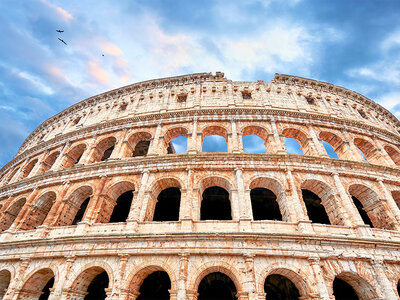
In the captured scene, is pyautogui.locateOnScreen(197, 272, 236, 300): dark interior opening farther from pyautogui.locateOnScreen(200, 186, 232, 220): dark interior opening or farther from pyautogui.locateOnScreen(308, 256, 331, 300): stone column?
pyautogui.locateOnScreen(308, 256, 331, 300): stone column

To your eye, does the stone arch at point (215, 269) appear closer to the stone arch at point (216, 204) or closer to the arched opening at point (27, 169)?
the stone arch at point (216, 204)

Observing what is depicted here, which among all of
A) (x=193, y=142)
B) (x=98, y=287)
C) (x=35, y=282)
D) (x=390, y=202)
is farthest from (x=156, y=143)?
(x=390, y=202)

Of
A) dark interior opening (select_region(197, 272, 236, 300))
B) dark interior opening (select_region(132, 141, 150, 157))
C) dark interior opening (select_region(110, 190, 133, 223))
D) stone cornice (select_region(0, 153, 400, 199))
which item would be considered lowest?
dark interior opening (select_region(197, 272, 236, 300))

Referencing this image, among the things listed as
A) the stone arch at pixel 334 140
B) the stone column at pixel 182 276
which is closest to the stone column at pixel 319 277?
the stone column at pixel 182 276

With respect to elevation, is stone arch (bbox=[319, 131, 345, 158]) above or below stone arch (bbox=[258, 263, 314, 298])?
above

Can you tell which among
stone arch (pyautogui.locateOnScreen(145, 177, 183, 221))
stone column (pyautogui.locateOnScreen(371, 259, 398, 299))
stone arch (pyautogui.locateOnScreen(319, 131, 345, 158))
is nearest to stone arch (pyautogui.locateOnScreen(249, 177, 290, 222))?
stone column (pyautogui.locateOnScreen(371, 259, 398, 299))

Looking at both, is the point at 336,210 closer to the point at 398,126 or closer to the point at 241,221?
the point at 241,221
